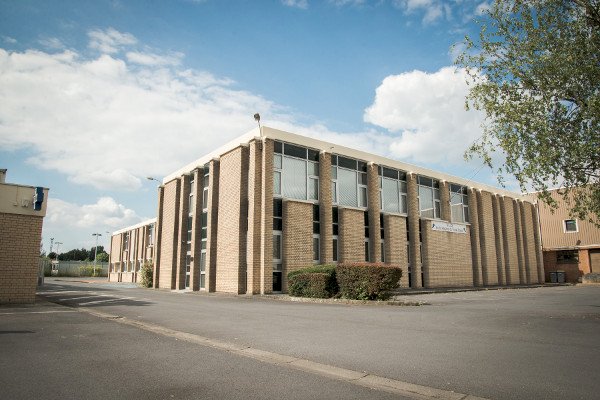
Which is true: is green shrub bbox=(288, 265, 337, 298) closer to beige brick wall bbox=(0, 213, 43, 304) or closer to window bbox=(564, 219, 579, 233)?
beige brick wall bbox=(0, 213, 43, 304)

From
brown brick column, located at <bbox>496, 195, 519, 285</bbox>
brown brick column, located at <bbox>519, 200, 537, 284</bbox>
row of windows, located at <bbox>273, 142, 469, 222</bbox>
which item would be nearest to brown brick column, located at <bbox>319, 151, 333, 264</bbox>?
row of windows, located at <bbox>273, 142, 469, 222</bbox>

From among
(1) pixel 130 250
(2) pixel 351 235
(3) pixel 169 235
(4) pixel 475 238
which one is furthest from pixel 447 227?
(1) pixel 130 250

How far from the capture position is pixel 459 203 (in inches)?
1298

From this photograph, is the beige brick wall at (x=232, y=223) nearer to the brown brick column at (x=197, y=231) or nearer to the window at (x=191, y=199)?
the brown brick column at (x=197, y=231)

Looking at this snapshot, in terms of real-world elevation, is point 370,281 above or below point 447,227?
below

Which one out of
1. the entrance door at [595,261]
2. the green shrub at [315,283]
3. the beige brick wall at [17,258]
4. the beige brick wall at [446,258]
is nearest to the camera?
the beige brick wall at [17,258]

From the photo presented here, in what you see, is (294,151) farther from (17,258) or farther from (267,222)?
(17,258)

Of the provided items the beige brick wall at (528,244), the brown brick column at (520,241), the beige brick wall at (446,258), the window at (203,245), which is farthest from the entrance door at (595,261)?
the window at (203,245)

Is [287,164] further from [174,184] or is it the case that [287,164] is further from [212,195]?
[174,184]

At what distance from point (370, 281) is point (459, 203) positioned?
20027 mm

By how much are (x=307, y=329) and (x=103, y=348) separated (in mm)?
3988

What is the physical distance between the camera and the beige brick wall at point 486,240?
3322cm

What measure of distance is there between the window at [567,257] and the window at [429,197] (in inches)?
786

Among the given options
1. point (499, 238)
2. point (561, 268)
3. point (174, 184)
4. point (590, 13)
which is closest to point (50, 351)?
point (590, 13)
